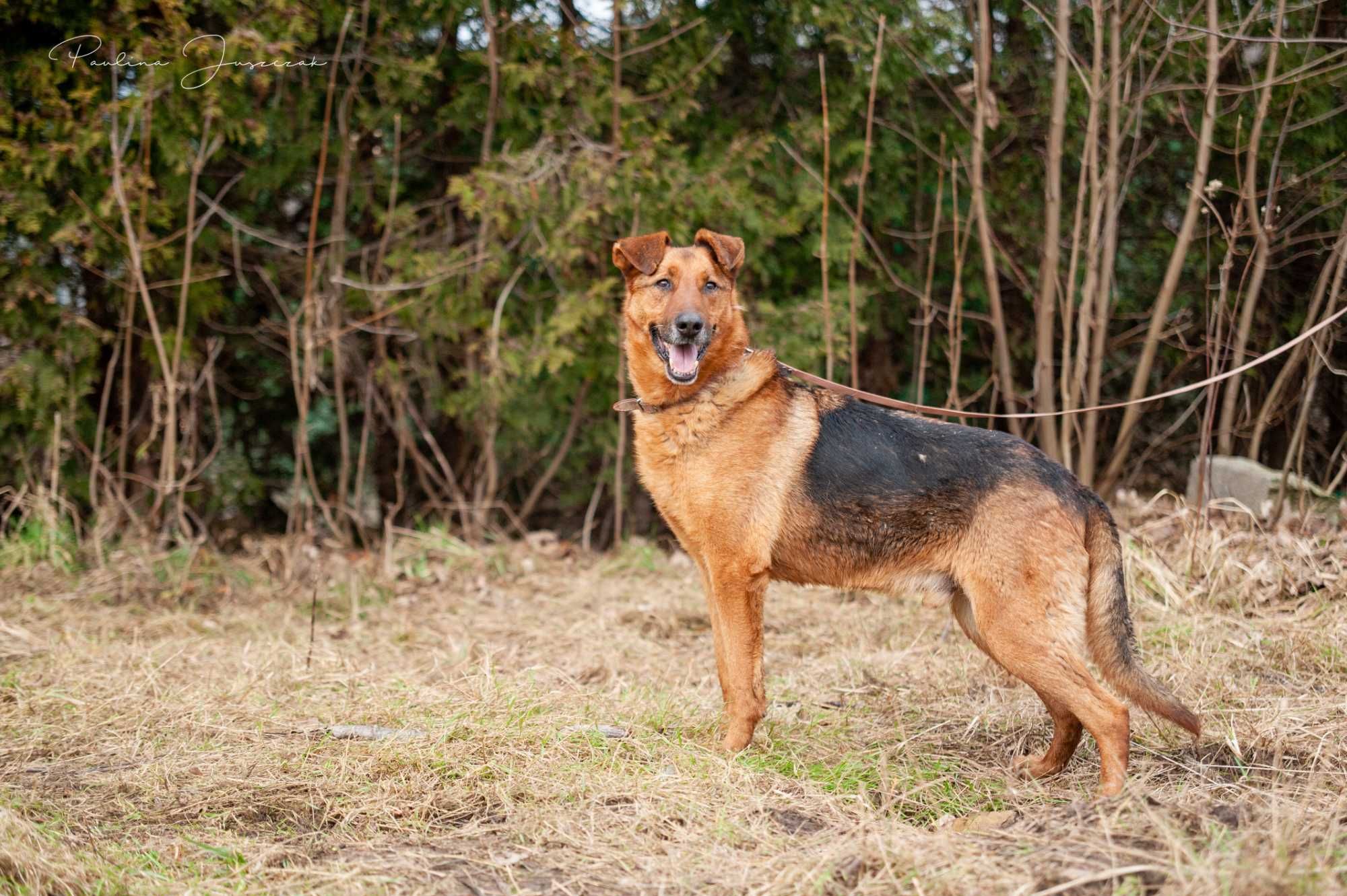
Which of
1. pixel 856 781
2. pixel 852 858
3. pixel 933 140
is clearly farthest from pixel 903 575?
pixel 933 140

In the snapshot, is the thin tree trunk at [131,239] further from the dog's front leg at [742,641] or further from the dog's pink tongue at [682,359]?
the dog's front leg at [742,641]

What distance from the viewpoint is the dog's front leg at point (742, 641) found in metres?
4.22

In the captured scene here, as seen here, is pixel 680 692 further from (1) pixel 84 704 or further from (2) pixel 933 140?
(2) pixel 933 140

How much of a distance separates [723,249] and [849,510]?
4.20 ft

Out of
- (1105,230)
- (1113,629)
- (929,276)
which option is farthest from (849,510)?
(1105,230)

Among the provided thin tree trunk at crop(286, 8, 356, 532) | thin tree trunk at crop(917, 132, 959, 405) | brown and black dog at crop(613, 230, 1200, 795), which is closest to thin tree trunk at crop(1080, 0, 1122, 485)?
thin tree trunk at crop(917, 132, 959, 405)

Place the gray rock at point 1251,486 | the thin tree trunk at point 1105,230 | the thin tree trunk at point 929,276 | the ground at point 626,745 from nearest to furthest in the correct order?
the ground at point 626,745 → the thin tree trunk at point 1105,230 → the thin tree trunk at point 929,276 → the gray rock at point 1251,486

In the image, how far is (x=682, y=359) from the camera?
4383mm

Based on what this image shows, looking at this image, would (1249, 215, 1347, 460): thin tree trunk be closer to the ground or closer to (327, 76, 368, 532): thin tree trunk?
the ground

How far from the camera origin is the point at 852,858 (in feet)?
9.78

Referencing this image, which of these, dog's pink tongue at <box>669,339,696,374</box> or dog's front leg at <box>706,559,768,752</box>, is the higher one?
dog's pink tongue at <box>669,339,696,374</box>

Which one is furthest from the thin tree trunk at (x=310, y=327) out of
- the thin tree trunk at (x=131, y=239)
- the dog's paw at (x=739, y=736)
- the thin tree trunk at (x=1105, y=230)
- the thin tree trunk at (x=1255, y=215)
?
the thin tree trunk at (x=1255, y=215)

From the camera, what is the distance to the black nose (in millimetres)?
4312

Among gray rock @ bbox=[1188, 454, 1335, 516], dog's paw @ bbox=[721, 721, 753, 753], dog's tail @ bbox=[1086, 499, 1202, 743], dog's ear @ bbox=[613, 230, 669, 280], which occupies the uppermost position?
dog's ear @ bbox=[613, 230, 669, 280]
